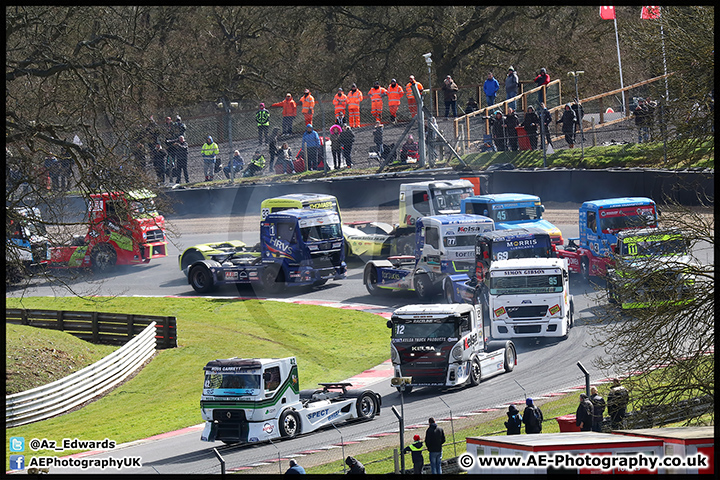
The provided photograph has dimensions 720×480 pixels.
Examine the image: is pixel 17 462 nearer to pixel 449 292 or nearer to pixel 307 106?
pixel 449 292

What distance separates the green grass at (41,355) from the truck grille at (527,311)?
10.9m

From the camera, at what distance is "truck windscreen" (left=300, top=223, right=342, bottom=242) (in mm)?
28047

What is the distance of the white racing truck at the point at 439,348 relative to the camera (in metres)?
19.0

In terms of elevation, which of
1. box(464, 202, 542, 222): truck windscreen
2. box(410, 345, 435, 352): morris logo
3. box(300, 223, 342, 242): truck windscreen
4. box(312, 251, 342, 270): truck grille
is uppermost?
box(464, 202, 542, 222): truck windscreen

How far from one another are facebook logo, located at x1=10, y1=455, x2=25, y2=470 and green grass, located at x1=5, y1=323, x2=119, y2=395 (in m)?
3.96

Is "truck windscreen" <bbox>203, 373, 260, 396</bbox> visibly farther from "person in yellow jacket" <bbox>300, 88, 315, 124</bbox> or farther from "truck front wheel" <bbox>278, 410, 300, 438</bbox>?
"person in yellow jacket" <bbox>300, 88, 315, 124</bbox>

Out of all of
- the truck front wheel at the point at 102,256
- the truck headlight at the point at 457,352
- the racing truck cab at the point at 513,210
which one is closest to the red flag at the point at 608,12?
the racing truck cab at the point at 513,210

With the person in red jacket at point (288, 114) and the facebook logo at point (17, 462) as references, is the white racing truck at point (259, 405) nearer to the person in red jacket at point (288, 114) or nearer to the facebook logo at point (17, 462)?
the facebook logo at point (17, 462)

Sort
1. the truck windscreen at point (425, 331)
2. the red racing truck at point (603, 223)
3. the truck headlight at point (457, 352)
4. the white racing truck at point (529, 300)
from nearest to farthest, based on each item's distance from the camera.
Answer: the truck headlight at point (457, 352), the truck windscreen at point (425, 331), the white racing truck at point (529, 300), the red racing truck at point (603, 223)

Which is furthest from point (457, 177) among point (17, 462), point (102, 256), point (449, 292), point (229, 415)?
point (17, 462)

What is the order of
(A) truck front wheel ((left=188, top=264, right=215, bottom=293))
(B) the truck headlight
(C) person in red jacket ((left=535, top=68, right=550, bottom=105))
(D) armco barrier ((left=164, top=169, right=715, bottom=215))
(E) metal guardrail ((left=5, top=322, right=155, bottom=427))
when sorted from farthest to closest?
(C) person in red jacket ((left=535, top=68, right=550, bottom=105)) < (D) armco barrier ((left=164, top=169, right=715, bottom=215)) < (A) truck front wheel ((left=188, top=264, right=215, bottom=293)) < (E) metal guardrail ((left=5, top=322, right=155, bottom=427)) < (B) the truck headlight

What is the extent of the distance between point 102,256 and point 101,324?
290 inches

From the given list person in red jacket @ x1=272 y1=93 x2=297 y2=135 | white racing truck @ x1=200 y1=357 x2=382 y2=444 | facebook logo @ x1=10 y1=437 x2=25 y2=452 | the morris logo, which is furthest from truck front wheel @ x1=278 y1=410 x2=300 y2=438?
person in red jacket @ x1=272 y1=93 x2=297 y2=135

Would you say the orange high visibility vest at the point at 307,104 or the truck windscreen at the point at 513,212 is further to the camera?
the orange high visibility vest at the point at 307,104
